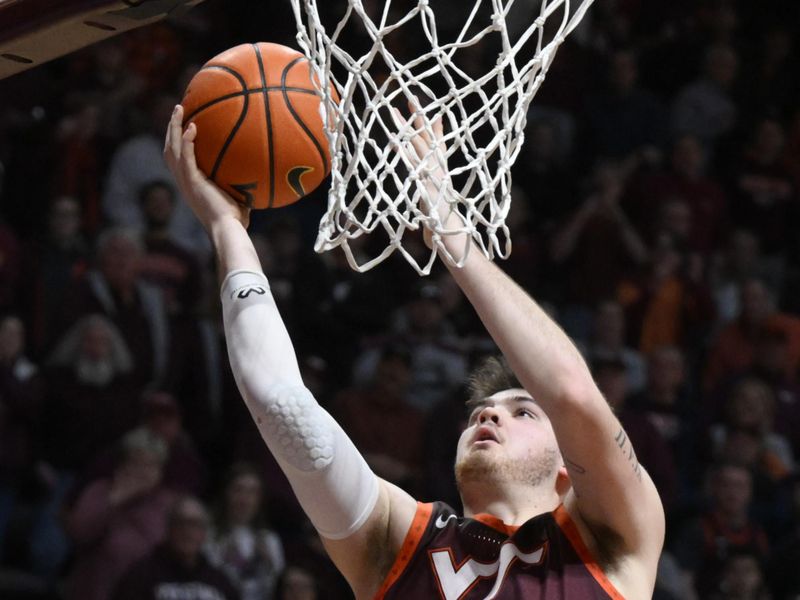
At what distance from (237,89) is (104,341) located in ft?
11.7

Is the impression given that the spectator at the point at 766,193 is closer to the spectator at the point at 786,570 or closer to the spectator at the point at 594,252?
the spectator at the point at 594,252

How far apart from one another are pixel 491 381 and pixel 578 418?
706mm

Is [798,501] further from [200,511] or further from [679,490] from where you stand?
[200,511]

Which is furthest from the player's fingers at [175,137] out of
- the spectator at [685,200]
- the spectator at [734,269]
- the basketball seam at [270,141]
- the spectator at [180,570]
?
the spectator at [734,269]

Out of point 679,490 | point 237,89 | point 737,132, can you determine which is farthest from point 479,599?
point 737,132

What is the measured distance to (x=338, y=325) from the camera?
23.4 ft

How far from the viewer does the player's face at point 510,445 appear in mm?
3166

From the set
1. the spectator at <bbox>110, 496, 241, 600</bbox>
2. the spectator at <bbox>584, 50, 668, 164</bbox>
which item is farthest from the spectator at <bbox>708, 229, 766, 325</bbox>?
the spectator at <bbox>110, 496, 241, 600</bbox>

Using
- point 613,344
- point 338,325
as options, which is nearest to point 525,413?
point 338,325

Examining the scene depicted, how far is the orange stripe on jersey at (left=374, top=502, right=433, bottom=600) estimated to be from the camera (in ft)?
9.79

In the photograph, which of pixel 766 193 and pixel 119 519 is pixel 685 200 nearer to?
pixel 766 193

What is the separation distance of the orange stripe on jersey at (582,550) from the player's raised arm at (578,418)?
31 mm

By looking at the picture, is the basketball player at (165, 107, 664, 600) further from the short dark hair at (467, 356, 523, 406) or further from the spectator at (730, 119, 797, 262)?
the spectator at (730, 119, 797, 262)

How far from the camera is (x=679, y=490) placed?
7234 mm
